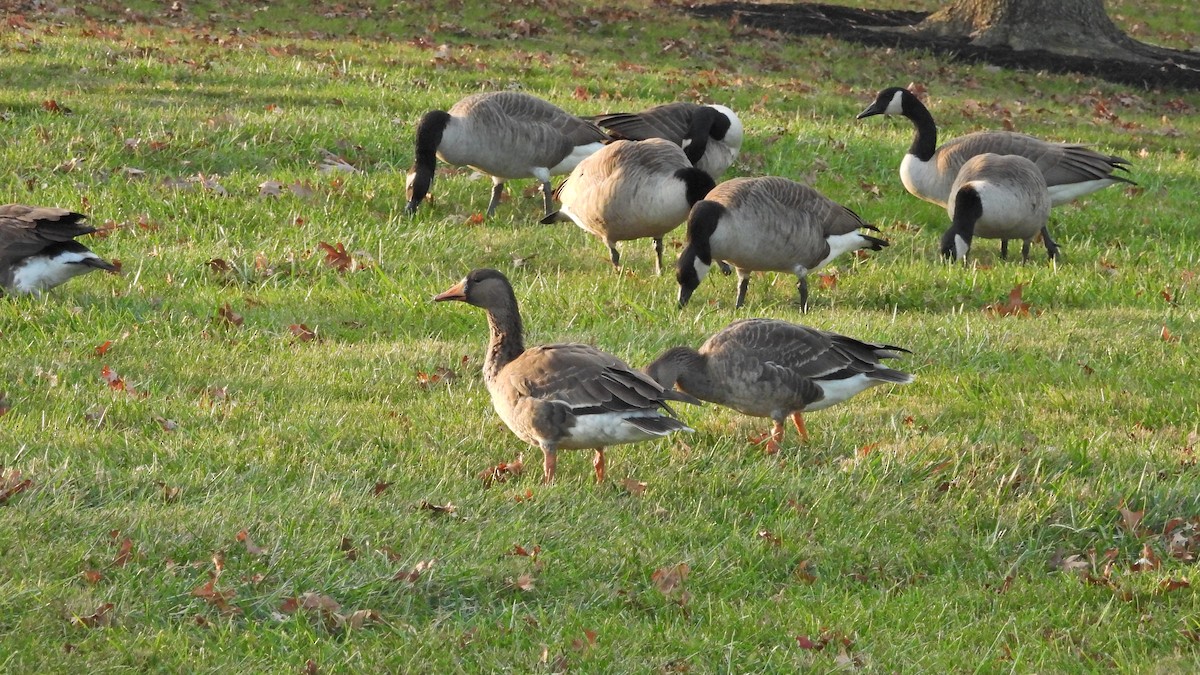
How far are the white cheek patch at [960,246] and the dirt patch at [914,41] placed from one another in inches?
558

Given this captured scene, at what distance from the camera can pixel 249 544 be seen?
5820mm

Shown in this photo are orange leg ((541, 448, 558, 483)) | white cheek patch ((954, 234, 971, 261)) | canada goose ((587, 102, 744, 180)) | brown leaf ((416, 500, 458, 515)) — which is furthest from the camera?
canada goose ((587, 102, 744, 180))

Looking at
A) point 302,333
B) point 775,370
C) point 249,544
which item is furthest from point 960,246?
point 249,544

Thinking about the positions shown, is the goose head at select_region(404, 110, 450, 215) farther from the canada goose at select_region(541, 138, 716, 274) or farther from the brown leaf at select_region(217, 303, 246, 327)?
the brown leaf at select_region(217, 303, 246, 327)

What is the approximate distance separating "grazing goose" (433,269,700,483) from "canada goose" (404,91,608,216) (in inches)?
251

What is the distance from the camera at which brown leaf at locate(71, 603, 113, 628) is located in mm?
5176

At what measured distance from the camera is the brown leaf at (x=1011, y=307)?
10.9 m

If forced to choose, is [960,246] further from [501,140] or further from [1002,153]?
[501,140]

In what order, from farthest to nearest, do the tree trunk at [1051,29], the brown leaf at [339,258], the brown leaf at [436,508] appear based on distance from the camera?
1. the tree trunk at [1051,29]
2. the brown leaf at [339,258]
3. the brown leaf at [436,508]

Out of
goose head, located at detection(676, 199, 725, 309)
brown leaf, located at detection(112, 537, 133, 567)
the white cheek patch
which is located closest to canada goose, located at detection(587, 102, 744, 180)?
the white cheek patch

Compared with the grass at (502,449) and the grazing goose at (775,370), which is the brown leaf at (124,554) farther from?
the grazing goose at (775,370)

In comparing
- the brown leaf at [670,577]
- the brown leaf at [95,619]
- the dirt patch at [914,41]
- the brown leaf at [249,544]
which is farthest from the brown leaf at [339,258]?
the dirt patch at [914,41]

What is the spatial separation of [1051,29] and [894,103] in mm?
12527

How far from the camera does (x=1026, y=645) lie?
5.77 metres
